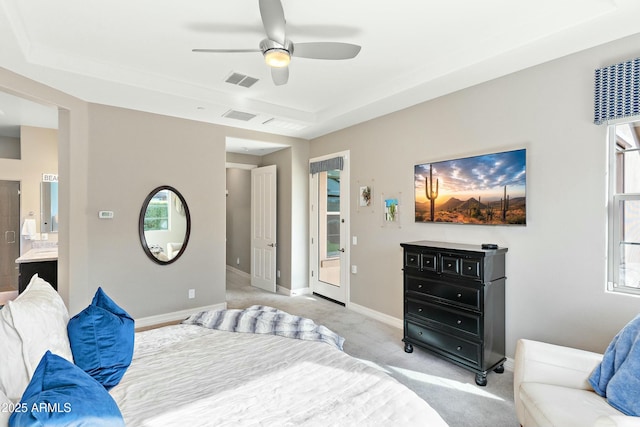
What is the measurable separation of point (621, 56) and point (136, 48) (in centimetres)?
389

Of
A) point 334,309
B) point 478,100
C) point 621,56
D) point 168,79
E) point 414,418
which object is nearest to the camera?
point 414,418

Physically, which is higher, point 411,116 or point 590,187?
point 411,116

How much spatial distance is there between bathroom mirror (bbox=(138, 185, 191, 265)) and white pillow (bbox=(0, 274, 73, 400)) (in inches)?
101

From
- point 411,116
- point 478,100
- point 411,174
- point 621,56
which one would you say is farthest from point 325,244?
point 621,56

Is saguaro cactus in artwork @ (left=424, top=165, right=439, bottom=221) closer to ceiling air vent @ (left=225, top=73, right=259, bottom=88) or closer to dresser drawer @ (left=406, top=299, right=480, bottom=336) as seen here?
dresser drawer @ (left=406, top=299, right=480, bottom=336)

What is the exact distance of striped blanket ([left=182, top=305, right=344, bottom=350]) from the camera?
228cm

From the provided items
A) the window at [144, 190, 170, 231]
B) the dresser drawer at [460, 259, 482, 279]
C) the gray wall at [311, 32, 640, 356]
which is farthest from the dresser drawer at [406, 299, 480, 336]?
the window at [144, 190, 170, 231]

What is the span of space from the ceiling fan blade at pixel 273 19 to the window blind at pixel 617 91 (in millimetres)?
2375

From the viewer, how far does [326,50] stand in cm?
232

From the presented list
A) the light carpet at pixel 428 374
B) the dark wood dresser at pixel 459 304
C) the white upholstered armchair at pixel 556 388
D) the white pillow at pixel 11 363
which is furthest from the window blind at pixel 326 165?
the white pillow at pixel 11 363

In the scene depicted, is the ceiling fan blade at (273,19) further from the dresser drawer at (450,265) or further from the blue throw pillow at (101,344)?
the dresser drawer at (450,265)

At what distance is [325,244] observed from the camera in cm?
543

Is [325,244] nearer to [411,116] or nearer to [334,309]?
[334,309]

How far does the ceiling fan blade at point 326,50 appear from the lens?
226 centimetres
